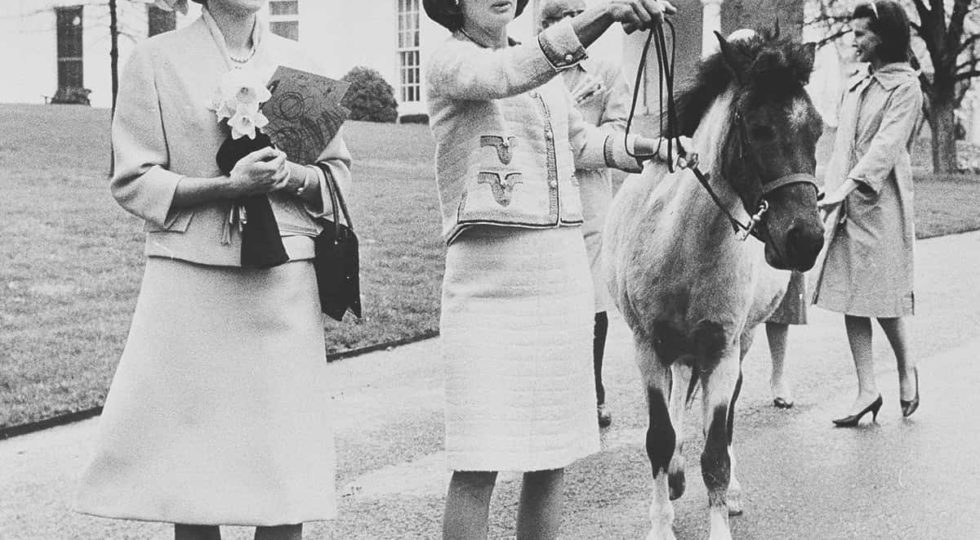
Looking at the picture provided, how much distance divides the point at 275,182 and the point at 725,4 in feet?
38.5

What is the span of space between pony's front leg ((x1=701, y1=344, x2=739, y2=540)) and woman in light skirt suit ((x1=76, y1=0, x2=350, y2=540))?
2250mm

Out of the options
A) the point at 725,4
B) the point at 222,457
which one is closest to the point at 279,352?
the point at 222,457

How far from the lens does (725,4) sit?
13977mm

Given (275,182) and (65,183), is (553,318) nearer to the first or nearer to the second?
(275,182)

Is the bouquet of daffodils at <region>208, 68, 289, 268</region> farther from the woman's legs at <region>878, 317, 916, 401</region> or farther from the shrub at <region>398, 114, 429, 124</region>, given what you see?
the shrub at <region>398, 114, 429, 124</region>

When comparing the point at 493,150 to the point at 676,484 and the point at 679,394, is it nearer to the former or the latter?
the point at 676,484

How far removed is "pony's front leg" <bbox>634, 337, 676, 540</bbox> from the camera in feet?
16.4

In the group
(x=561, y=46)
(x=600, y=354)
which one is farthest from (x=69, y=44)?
(x=561, y=46)

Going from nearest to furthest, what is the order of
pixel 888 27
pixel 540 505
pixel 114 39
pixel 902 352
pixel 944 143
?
pixel 540 505, pixel 888 27, pixel 902 352, pixel 114 39, pixel 944 143

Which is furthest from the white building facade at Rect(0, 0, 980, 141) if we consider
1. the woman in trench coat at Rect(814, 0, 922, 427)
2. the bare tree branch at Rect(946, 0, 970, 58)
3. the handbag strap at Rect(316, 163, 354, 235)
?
the bare tree branch at Rect(946, 0, 970, 58)

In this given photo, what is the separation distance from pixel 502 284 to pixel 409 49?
13.5m

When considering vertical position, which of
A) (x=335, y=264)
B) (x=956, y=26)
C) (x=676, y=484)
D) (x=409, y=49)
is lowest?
(x=676, y=484)

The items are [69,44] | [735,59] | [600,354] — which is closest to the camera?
[735,59]

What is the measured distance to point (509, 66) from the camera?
308 centimetres
